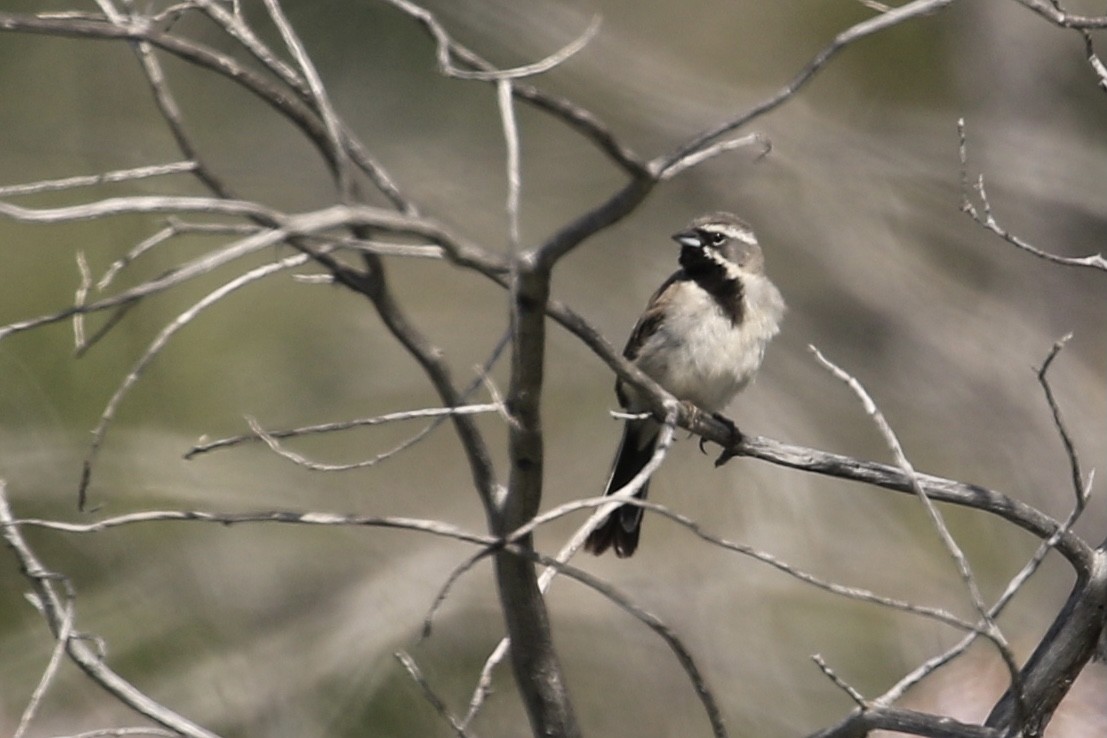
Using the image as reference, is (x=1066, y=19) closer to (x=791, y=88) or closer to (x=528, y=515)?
(x=791, y=88)

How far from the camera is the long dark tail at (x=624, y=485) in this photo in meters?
5.34

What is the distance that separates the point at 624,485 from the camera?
532cm

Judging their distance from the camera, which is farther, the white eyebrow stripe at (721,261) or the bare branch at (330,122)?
the white eyebrow stripe at (721,261)

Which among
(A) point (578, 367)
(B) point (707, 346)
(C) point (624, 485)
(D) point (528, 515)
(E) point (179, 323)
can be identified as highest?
(E) point (179, 323)

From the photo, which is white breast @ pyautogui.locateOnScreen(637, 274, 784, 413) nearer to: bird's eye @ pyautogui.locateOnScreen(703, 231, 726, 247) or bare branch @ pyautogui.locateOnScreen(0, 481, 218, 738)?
bird's eye @ pyautogui.locateOnScreen(703, 231, 726, 247)

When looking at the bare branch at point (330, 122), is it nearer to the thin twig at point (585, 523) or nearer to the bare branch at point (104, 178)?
the bare branch at point (104, 178)

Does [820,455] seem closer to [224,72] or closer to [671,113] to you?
[224,72]

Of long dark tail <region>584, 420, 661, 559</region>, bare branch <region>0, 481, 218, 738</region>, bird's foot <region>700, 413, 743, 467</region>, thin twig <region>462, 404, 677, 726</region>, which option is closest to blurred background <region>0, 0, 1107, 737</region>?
long dark tail <region>584, 420, 661, 559</region>

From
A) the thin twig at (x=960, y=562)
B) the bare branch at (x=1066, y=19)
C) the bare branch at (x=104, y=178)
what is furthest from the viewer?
the bare branch at (x=1066, y=19)

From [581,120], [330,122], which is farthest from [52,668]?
[581,120]

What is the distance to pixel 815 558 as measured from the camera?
11078 mm

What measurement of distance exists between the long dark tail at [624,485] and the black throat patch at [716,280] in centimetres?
46

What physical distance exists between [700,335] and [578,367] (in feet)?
21.0

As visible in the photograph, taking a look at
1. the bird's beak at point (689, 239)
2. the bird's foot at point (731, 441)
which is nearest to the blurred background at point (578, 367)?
the bird's beak at point (689, 239)
